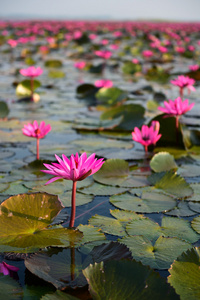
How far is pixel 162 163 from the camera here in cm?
162

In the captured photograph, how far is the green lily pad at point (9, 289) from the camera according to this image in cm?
79

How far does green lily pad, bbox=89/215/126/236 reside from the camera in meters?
1.11

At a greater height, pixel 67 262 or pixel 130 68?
pixel 130 68

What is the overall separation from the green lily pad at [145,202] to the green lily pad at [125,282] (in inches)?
19.5

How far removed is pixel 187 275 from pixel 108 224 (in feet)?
1.26

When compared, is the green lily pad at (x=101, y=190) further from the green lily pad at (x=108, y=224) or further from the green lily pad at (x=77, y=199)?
the green lily pad at (x=108, y=224)

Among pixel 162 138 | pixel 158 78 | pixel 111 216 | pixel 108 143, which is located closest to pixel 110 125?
pixel 108 143

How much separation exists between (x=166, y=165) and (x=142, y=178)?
147 millimetres

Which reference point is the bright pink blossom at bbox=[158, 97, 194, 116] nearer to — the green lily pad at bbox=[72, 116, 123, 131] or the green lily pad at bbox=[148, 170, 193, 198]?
the green lily pad at bbox=[148, 170, 193, 198]

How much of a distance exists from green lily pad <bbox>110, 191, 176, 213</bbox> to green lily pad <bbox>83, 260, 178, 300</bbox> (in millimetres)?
495

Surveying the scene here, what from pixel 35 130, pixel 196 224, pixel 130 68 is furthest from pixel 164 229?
pixel 130 68

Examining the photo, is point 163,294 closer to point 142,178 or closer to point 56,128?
point 142,178

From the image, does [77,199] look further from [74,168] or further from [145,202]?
[74,168]

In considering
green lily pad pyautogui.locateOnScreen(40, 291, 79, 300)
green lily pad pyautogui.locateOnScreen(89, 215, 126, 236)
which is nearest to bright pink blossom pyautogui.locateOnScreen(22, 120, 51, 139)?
green lily pad pyautogui.locateOnScreen(89, 215, 126, 236)
